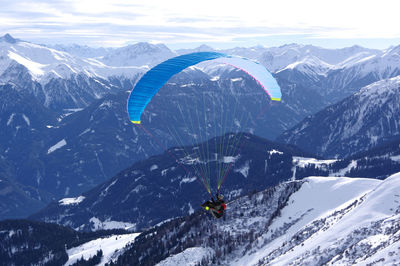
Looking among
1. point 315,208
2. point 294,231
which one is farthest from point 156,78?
point 315,208

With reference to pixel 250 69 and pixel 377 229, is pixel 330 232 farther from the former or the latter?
pixel 250 69

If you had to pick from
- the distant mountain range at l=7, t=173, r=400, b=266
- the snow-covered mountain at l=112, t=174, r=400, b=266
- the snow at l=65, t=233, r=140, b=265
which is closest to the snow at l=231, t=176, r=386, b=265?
the snow-covered mountain at l=112, t=174, r=400, b=266

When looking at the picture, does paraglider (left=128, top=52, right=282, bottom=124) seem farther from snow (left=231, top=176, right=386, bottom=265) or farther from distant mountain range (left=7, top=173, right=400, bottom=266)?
snow (left=231, top=176, right=386, bottom=265)

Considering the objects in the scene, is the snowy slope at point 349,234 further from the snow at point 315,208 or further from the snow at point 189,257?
the snow at point 189,257

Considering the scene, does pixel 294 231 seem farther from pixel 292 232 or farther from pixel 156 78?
pixel 156 78

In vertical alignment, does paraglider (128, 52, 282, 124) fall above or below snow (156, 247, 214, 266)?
above

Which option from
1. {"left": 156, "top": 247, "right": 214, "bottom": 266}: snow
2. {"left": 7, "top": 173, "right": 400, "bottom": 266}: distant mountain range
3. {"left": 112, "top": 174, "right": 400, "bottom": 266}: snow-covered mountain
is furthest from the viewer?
{"left": 156, "top": 247, "right": 214, "bottom": 266}: snow
